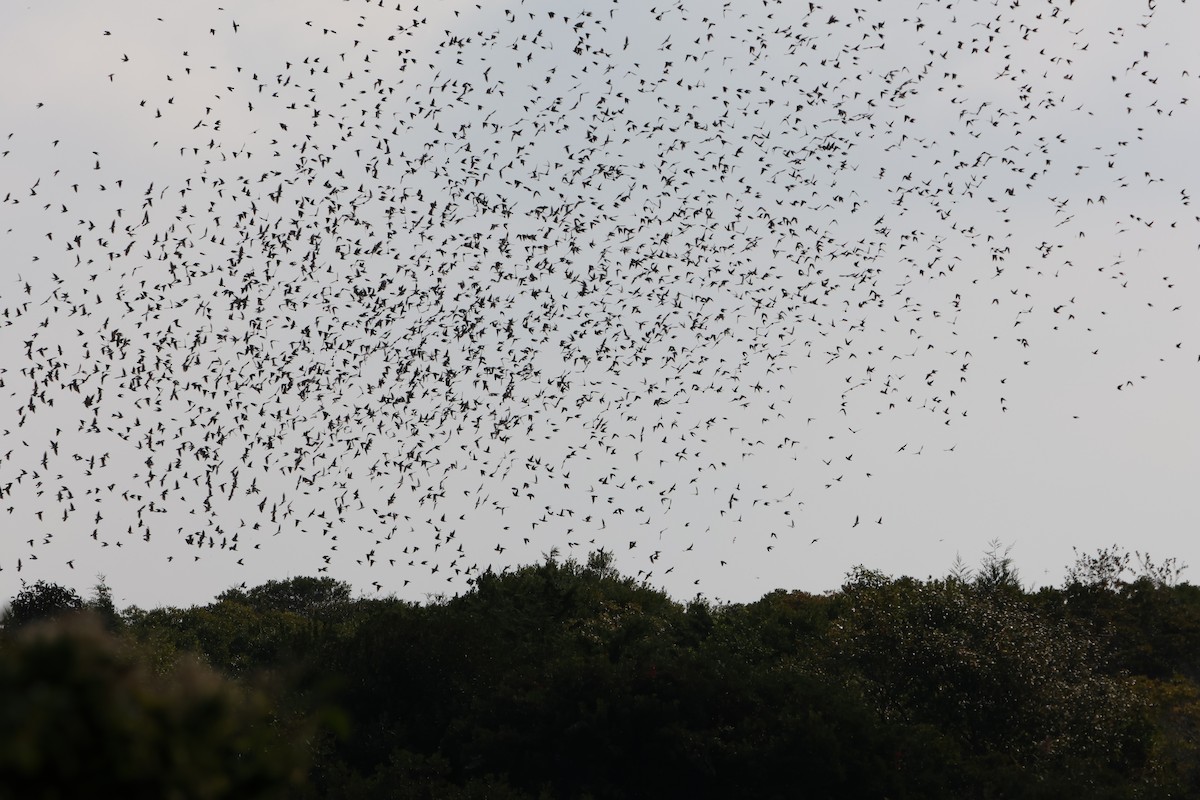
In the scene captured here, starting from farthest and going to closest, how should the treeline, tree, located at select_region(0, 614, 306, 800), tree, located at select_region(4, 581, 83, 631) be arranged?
tree, located at select_region(4, 581, 83, 631) → the treeline → tree, located at select_region(0, 614, 306, 800)

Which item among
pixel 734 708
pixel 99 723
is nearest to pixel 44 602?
pixel 734 708

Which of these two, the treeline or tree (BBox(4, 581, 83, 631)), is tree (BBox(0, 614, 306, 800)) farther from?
tree (BBox(4, 581, 83, 631))

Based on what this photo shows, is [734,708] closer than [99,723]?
A: No

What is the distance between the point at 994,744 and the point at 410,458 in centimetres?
1944

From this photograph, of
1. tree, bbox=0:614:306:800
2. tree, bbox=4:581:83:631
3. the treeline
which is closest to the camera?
tree, bbox=0:614:306:800

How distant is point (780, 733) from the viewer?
36.6m

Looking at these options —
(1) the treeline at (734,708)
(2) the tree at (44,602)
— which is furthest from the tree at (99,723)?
(2) the tree at (44,602)

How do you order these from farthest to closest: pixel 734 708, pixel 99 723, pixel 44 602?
pixel 44 602 → pixel 734 708 → pixel 99 723

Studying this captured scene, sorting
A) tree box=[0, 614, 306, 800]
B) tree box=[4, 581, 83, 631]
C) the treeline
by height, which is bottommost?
tree box=[0, 614, 306, 800]

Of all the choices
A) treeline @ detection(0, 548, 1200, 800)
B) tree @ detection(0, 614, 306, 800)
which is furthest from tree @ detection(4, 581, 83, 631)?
tree @ detection(0, 614, 306, 800)

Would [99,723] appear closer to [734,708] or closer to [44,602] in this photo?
[734,708]

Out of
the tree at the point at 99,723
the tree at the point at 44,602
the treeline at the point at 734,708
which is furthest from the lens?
the tree at the point at 44,602

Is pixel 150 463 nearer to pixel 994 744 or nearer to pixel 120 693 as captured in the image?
pixel 994 744

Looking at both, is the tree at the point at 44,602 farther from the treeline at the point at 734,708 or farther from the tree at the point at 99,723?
the tree at the point at 99,723
